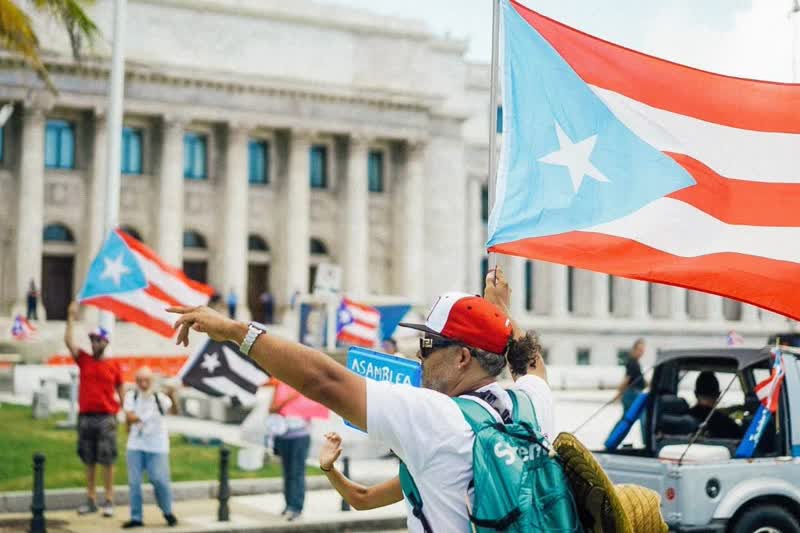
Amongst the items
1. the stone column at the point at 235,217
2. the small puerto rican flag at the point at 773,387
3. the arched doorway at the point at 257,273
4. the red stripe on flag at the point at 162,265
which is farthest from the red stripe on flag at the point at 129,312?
the arched doorway at the point at 257,273

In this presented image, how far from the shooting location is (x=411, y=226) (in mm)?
61844

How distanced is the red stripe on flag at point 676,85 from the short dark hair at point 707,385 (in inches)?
160

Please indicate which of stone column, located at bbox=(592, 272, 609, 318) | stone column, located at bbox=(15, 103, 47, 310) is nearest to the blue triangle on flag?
stone column, located at bbox=(15, 103, 47, 310)

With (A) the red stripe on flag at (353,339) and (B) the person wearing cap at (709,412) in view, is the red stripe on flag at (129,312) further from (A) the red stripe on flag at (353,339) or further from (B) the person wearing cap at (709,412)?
(A) the red stripe on flag at (353,339)

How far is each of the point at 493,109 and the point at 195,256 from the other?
53.4m

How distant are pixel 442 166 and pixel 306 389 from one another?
6100 cm

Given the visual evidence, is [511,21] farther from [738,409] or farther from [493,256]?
[738,409]

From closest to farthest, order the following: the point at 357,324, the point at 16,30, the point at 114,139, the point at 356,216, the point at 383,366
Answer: the point at 383,366 → the point at 16,30 → the point at 114,139 → the point at 357,324 → the point at 356,216

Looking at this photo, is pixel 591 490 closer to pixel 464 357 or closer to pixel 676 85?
pixel 464 357

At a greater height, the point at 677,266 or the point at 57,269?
the point at 677,266

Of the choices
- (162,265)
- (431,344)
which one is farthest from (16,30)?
(431,344)

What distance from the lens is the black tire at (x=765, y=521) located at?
8555 millimetres

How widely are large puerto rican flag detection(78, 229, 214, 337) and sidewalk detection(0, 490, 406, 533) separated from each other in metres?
2.40

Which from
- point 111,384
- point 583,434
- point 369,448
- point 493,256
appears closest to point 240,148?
point 583,434
